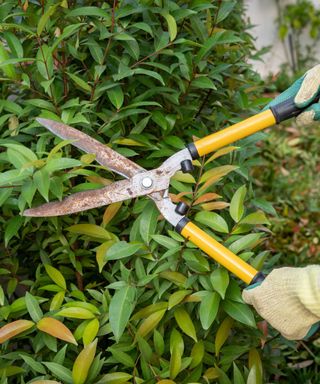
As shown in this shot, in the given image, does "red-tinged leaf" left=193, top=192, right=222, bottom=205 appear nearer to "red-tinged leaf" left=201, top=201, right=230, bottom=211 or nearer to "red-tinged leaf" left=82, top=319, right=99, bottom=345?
"red-tinged leaf" left=201, top=201, right=230, bottom=211

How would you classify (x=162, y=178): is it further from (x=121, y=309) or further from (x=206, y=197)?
(x=121, y=309)

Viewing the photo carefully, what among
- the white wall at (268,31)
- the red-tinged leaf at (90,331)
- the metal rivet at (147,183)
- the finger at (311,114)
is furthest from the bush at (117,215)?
the white wall at (268,31)

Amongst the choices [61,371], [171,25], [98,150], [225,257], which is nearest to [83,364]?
[61,371]

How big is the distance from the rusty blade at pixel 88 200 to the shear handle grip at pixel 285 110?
0.38 metres

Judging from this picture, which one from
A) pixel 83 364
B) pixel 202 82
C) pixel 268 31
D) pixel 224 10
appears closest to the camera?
pixel 83 364

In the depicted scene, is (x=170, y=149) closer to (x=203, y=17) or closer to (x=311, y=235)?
(x=203, y=17)

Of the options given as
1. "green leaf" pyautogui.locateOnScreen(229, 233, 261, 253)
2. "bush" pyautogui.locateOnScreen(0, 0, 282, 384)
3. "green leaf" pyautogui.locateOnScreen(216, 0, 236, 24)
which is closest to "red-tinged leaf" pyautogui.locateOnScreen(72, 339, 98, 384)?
"bush" pyautogui.locateOnScreen(0, 0, 282, 384)

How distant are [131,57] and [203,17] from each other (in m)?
0.35

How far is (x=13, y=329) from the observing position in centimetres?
149

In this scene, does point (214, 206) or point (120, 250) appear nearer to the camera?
point (120, 250)

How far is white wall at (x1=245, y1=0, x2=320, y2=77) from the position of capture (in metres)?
4.70

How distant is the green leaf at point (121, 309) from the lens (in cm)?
143

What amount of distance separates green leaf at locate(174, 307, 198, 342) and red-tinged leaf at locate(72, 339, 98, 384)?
0.81 feet

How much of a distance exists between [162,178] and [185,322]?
0.38 meters
